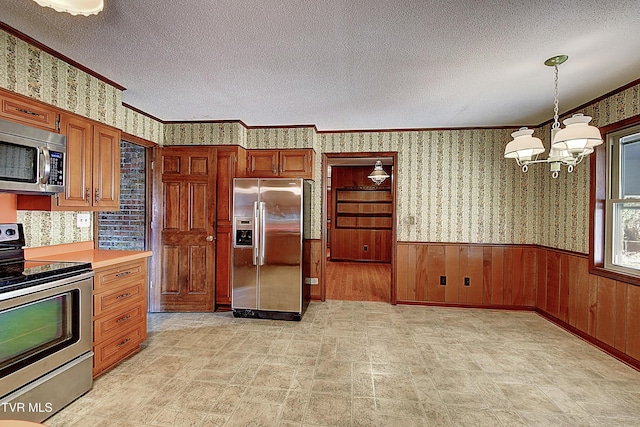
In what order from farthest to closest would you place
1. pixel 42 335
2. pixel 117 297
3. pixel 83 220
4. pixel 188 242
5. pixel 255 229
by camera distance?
1. pixel 188 242
2. pixel 255 229
3. pixel 83 220
4. pixel 117 297
5. pixel 42 335

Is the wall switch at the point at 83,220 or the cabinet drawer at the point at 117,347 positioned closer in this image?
the cabinet drawer at the point at 117,347

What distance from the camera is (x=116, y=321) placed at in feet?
8.05

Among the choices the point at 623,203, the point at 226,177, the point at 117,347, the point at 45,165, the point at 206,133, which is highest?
the point at 206,133

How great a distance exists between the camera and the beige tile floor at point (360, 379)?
1957 mm

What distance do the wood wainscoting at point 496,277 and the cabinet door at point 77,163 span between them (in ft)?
12.3

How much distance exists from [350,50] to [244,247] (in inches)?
98.9

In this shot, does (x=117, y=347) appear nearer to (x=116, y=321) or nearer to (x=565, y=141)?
(x=116, y=321)

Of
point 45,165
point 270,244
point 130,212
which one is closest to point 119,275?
point 45,165

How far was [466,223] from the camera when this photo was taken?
426 cm

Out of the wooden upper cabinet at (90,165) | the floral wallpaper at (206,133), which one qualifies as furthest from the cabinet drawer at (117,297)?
the floral wallpaper at (206,133)

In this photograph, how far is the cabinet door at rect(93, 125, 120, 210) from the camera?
104 inches

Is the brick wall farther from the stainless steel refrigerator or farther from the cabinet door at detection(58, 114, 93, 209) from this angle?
the cabinet door at detection(58, 114, 93, 209)

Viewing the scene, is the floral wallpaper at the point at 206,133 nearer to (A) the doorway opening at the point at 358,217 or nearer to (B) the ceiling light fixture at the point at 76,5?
(B) the ceiling light fixture at the point at 76,5

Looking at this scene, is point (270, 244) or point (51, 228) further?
point (270, 244)
